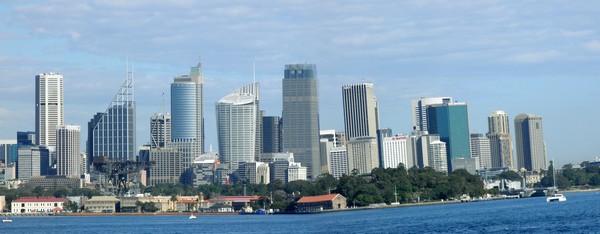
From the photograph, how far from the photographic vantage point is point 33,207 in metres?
195

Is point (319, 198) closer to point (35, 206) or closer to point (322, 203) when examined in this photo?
point (322, 203)

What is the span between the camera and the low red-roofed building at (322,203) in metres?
147

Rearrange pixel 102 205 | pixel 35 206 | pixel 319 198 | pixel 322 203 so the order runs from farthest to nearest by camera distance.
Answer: pixel 35 206 → pixel 102 205 → pixel 319 198 → pixel 322 203

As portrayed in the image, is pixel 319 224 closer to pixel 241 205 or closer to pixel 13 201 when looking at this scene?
pixel 241 205

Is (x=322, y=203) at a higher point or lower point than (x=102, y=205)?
lower

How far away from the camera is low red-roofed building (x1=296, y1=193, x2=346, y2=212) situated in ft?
483

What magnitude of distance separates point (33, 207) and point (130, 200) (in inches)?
655

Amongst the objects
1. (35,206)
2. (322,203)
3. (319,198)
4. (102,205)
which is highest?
(35,206)

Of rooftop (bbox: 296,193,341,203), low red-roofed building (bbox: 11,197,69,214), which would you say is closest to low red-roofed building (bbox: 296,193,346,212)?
rooftop (bbox: 296,193,341,203)

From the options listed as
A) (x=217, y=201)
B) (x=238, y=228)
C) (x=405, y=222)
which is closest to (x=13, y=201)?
(x=217, y=201)

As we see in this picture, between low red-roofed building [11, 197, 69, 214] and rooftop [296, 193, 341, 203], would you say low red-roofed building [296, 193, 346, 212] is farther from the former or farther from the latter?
low red-roofed building [11, 197, 69, 214]

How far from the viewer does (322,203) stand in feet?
488

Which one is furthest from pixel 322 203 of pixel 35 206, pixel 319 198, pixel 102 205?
pixel 35 206

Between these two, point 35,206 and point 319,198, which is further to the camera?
point 35,206
